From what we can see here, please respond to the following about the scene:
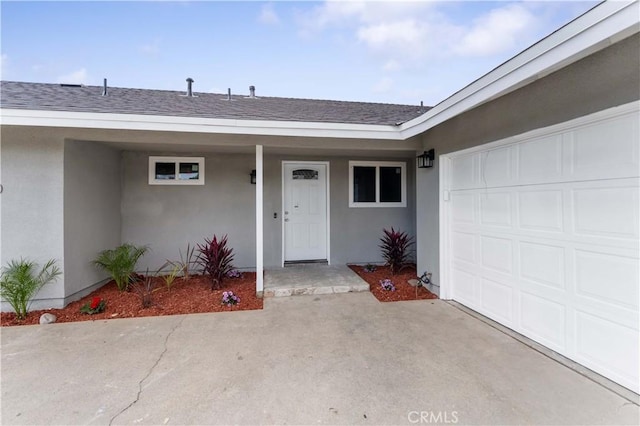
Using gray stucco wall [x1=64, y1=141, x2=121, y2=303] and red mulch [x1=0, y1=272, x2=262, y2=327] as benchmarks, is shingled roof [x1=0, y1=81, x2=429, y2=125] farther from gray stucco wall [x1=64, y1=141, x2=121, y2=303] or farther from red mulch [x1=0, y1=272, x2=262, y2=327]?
red mulch [x1=0, y1=272, x2=262, y2=327]

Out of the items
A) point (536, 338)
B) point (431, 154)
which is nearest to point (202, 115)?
point (431, 154)

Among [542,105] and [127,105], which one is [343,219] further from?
[127,105]

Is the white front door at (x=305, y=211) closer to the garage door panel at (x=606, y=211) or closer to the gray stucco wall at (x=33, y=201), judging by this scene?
the gray stucco wall at (x=33, y=201)

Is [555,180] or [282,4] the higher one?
[282,4]

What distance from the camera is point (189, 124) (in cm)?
385

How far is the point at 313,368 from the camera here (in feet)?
8.27

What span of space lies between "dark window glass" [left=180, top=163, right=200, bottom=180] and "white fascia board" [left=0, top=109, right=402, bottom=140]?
6.62ft

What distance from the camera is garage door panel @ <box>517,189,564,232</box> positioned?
2717 millimetres

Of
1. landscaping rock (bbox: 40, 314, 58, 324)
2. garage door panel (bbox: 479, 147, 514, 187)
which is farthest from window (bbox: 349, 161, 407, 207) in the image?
landscaping rock (bbox: 40, 314, 58, 324)

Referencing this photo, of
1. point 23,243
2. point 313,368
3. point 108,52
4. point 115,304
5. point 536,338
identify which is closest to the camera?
point 313,368

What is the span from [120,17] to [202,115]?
414cm

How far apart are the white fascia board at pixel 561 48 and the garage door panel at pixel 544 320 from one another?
2.11 meters

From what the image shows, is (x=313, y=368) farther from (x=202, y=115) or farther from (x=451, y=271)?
(x=202, y=115)

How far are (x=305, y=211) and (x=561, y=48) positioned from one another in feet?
16.0
